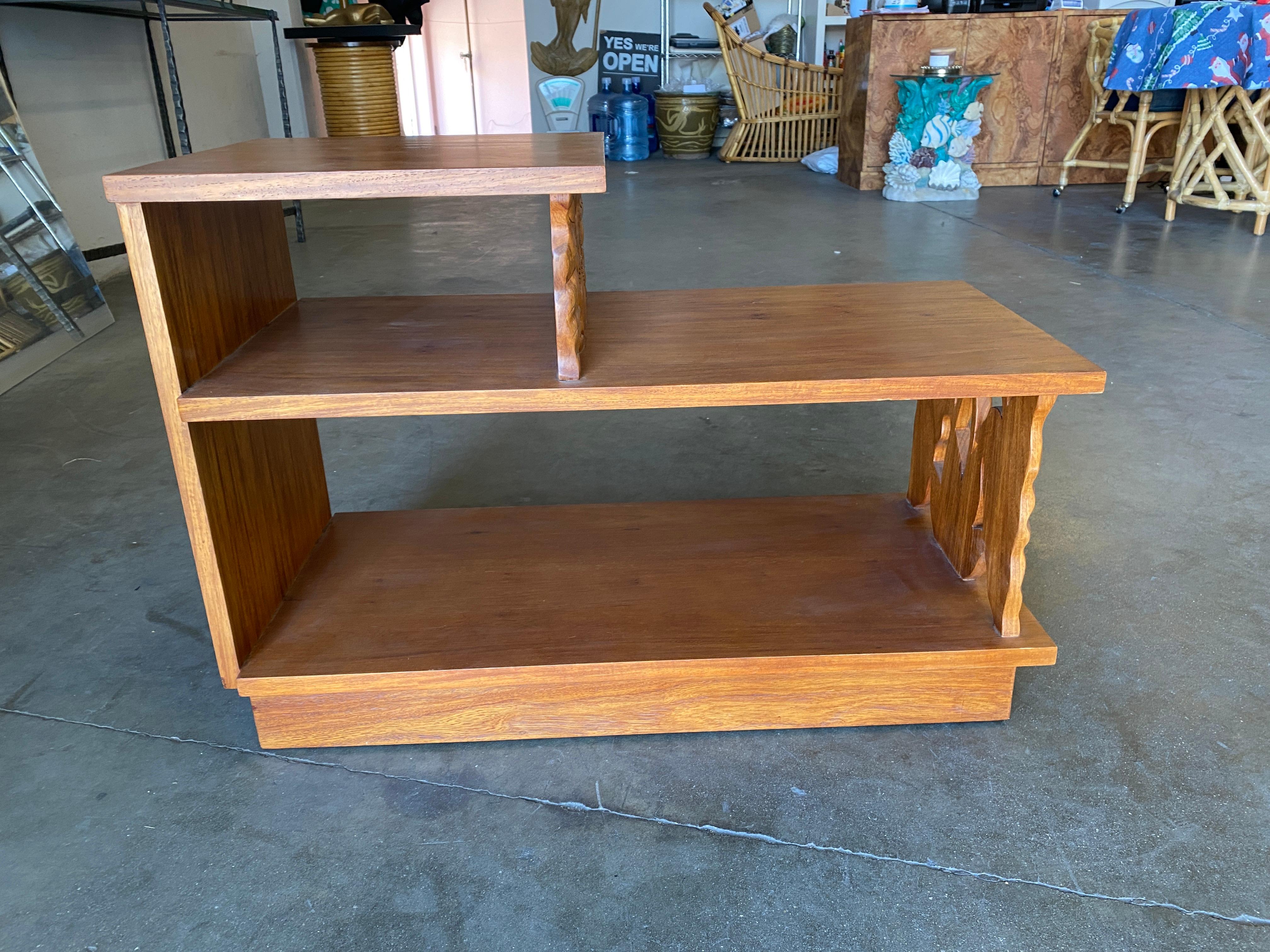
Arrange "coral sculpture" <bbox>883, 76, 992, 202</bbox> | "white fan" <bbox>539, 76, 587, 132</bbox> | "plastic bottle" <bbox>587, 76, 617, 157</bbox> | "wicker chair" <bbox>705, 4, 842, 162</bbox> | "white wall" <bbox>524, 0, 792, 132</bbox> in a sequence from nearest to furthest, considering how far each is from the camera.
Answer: "coral sculpture" <bbox>883, 76, 992, 202</bbox>, "wicker chair" <bbox>705, 4, 842, 162</bbox>, "plastic bottle" <bbox>587, 76, 617, 157</bbox>, "white fan" <bbox>539, 76, 587, 132</bbox>, "white wall" <bbox>524, 0, 792, 132</bbox>

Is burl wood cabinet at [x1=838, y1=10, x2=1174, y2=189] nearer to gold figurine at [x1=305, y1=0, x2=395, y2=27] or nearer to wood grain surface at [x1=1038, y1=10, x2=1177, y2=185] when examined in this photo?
wood grain surface at [x1=1038, y1=10, x2=1177, y2=185]

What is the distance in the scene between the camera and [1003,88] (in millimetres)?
5566

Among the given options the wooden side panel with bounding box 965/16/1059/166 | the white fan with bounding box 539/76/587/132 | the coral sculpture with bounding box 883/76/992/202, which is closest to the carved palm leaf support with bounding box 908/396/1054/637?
the coral sculpture with bounding box 883/76/992/202

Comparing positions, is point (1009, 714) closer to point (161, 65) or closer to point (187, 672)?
point (187, 672)

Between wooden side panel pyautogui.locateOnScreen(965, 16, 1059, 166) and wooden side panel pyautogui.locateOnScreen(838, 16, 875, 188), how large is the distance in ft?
1.94

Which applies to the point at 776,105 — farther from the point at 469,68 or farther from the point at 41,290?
the point at 41,290

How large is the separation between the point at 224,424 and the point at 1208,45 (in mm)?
4566

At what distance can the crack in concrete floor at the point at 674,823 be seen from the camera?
0.99 metres

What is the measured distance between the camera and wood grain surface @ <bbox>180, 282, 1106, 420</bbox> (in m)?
1.05

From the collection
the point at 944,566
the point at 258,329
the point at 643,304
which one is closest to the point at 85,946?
the point at 258,329

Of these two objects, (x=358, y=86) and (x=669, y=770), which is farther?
(x=358, y=86)

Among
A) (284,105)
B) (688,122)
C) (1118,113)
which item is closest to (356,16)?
(284,105)

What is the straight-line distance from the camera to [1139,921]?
38.3 inches

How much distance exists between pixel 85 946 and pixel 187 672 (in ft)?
1.68
